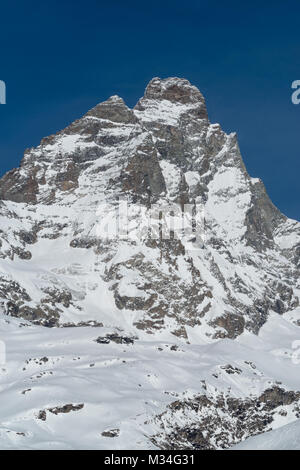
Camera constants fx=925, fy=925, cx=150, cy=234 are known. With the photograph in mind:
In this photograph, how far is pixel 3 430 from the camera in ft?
549

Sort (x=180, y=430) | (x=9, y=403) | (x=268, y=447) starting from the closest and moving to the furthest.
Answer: (x=268, y=447), (x=9, y=403), (x=180, y=430)

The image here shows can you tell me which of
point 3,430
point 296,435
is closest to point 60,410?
point 3,430

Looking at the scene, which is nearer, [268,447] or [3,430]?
[268,447]

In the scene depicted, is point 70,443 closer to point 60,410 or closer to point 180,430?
point 60,410

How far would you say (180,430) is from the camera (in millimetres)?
195750

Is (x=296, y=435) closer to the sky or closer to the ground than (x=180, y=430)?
closer to the sky

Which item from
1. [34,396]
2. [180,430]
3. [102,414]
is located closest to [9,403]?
[34,396]

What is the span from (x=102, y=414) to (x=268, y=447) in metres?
147
